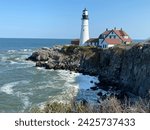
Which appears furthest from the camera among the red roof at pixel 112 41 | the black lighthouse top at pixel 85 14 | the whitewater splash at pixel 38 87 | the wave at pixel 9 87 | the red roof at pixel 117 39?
the black lighthouse top at pixel 85 14

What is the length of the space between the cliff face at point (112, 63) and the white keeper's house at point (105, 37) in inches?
137

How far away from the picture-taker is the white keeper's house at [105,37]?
47459mm

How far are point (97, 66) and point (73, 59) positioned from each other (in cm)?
623

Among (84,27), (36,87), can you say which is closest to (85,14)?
(84,27)

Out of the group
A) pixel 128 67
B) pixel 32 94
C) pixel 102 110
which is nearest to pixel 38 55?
pixel 128 67

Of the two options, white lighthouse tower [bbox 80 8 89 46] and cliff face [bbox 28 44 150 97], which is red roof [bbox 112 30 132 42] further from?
cliff face [bbox 28 44 150 97]

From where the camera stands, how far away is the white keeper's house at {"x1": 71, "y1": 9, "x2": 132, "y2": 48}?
47459mm

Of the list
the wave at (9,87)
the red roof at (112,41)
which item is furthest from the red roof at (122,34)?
the wave at (9,87)

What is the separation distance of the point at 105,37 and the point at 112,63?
1242 cm

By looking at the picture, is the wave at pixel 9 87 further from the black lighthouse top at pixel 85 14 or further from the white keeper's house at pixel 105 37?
the black lighthouse top at pixel 85 14

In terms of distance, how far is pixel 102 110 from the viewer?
6.59 meters

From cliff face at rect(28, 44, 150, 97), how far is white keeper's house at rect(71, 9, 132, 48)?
3482 millimetres

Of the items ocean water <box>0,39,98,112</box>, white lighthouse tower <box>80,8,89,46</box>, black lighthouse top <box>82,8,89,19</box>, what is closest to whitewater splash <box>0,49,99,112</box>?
ocean water <box>0,39,98,112</box>

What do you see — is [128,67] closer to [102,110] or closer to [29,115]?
[102,110]
